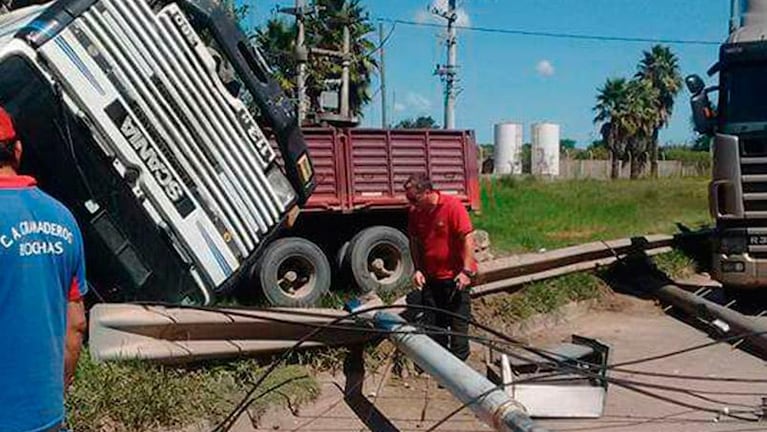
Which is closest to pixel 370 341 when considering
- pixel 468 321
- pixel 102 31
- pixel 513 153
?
pixel 468 321

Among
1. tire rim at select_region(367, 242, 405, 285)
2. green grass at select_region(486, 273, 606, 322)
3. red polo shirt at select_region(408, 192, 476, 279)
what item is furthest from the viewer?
tire rim at select_region(367, 242, 405, 285)

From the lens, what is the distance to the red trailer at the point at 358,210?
411 inches

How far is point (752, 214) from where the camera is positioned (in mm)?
10633

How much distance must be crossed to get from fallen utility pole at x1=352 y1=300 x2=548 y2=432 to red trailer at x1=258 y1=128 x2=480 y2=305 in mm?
3598

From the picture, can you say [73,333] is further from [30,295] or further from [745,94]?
[745,94]

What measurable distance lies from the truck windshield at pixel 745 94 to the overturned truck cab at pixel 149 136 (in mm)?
5986

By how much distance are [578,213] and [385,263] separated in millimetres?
13366

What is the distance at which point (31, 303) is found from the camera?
9.34 feet

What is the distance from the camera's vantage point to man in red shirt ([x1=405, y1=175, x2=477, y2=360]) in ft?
24.0

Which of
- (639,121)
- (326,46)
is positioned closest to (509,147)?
(639,121)

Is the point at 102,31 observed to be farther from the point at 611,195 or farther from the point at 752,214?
the point at 611,195

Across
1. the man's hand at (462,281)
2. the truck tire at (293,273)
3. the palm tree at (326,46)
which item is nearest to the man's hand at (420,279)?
the man's hand at (462,281)

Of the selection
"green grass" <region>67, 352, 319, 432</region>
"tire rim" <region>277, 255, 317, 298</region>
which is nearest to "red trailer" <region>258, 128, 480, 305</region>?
"tire rim" <region>277, 255, 317, 298</region>

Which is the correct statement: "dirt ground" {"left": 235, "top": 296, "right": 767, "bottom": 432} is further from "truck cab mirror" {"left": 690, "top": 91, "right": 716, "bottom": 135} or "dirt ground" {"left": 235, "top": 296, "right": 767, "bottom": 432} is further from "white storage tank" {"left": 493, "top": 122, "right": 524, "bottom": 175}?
"white storage tank" {"left": 493, "top": 122, "right": 524, "bottom": 175}
